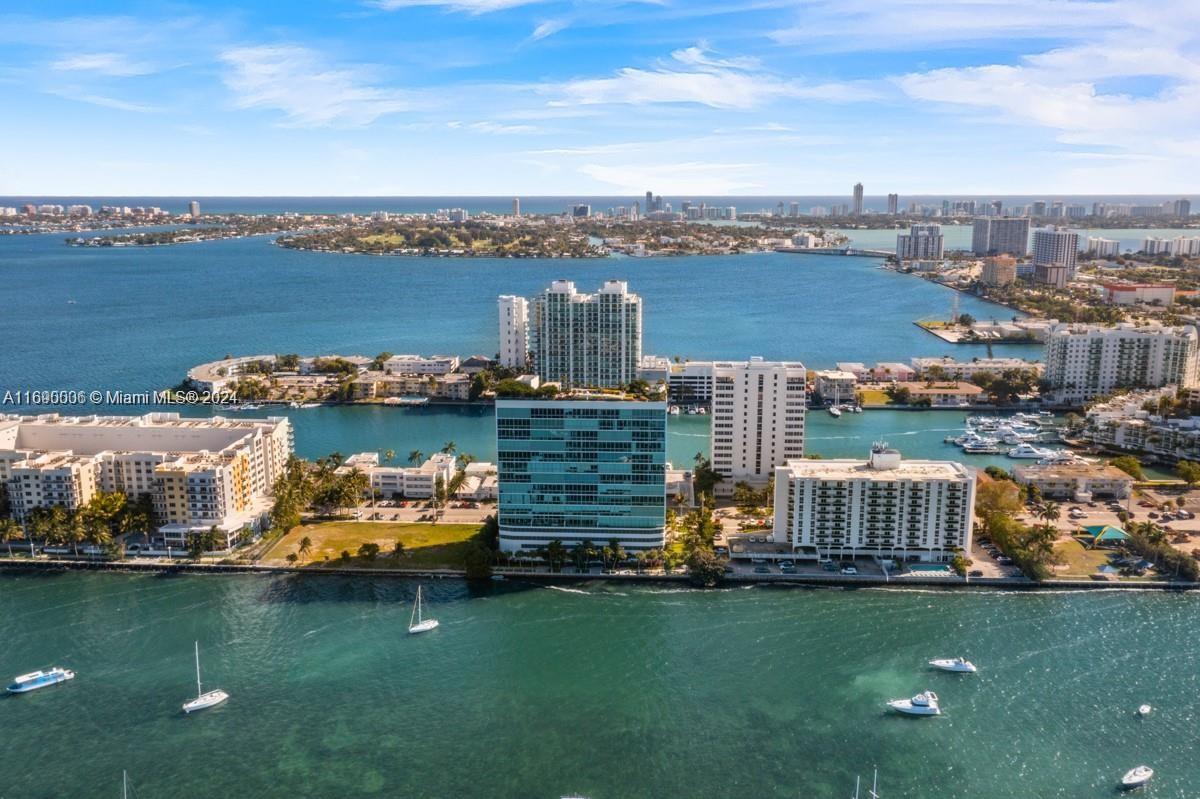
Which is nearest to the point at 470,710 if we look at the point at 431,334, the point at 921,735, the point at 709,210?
the point at 921,735

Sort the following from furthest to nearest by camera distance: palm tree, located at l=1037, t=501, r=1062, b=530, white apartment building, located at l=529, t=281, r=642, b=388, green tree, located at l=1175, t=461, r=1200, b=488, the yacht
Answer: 1. white apartment building, located at l=529, t=281, r=642, b=388
2. the yacht
3. green tree, located at l=1175, t=461, r=1200, b=488
4. palm tree, located at l=1037, t=501, r=1062, b=530

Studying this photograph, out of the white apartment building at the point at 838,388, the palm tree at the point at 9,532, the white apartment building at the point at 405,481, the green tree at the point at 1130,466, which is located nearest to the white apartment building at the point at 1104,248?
the white apartment building at the point at 838,388

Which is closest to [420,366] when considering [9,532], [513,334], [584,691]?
[513,334]

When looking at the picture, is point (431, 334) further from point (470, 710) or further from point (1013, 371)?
point (470, 710)

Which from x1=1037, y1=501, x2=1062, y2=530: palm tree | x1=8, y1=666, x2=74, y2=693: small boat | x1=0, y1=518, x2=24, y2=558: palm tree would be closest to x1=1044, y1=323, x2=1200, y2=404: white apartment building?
x1=1037, y1=501, x2=1062, y2=530: palm tree

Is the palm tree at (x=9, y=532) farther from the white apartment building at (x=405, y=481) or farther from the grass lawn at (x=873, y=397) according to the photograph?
the grass lawn at (x=873, y=397)

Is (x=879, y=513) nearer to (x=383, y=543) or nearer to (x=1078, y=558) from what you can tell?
(x=1078, y=558)

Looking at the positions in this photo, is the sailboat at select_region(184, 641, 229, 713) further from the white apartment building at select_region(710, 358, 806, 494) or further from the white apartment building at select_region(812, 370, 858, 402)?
the white apartment building at select_region(812, 370, 858, 402)
